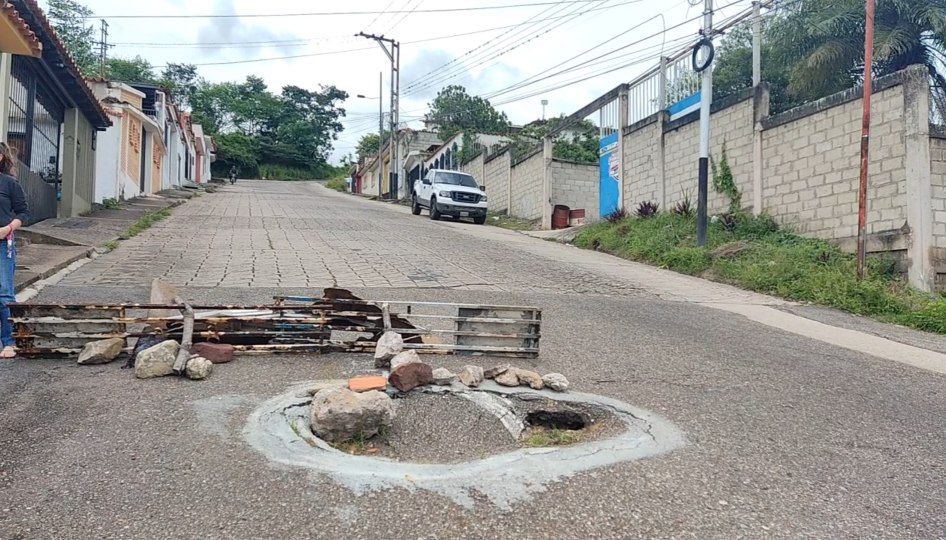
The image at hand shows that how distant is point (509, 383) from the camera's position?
3744 mm

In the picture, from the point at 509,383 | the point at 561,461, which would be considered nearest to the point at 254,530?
the point at 561,461

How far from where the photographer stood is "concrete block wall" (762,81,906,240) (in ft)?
28.3

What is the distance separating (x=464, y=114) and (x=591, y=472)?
45.2 metres

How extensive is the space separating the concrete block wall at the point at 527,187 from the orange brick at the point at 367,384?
1716 cm

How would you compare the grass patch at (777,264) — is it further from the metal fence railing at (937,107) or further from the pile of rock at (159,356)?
the pile of rock at (159,356)

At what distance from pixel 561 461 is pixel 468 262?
7732mm

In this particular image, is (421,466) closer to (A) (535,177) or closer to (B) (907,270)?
(B) (907,270)

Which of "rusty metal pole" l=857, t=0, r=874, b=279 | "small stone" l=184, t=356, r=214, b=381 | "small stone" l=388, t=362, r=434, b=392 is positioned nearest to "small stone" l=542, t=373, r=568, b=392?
"small stone" l=388, t=362, r=434, b=392

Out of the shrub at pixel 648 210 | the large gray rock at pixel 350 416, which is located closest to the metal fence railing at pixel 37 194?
the large gray rock at pixel 350 416

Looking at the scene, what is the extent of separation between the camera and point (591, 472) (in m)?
2.71

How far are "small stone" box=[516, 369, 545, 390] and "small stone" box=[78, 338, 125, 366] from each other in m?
2.73

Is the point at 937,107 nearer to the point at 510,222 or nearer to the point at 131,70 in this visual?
the point at 510,222

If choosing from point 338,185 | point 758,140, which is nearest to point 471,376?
point 758,140

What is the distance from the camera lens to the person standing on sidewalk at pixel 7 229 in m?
4.29
